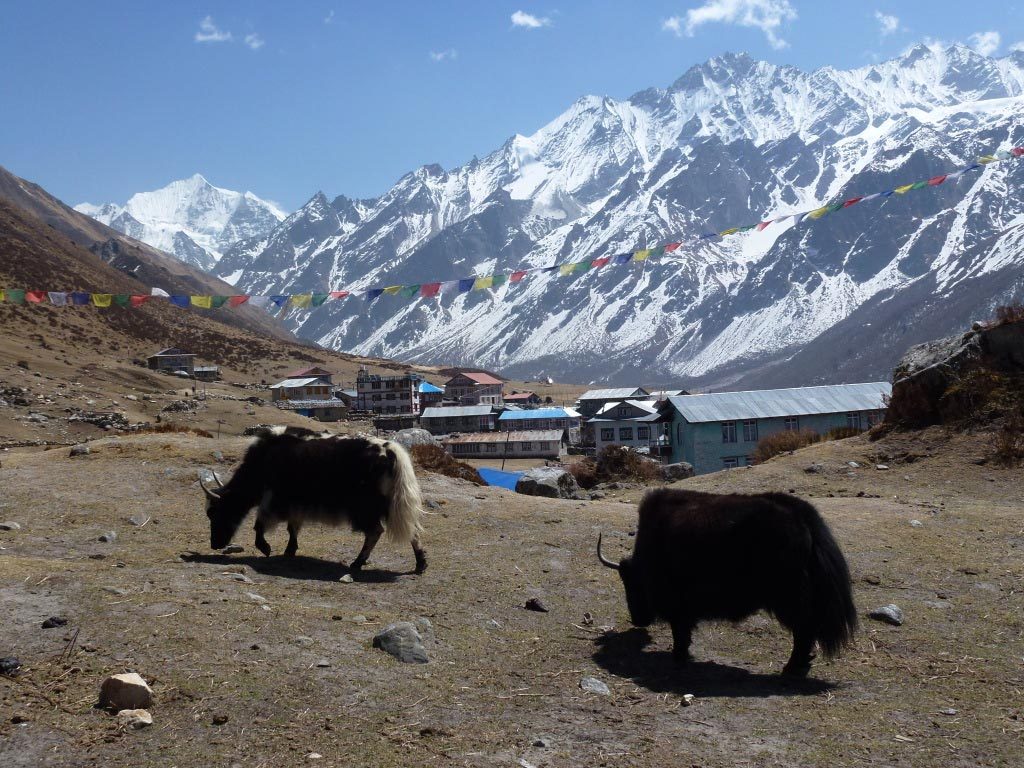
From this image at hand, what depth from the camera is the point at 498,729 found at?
19.5 ft

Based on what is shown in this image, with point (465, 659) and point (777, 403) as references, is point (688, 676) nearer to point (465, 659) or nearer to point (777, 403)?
point (465, 659)

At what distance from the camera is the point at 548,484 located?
22328mm

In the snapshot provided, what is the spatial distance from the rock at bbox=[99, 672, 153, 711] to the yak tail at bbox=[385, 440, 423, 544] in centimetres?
520

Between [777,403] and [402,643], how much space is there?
1864 inches

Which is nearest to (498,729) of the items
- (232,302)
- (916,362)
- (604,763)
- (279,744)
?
(604,763)

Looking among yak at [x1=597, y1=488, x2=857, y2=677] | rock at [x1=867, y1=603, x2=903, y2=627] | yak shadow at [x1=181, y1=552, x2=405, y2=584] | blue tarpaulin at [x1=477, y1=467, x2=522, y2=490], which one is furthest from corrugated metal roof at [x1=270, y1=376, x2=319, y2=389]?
rock at [x1=867, y1=603, x2=903, y2=627]

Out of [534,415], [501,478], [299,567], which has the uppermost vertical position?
[299,567]

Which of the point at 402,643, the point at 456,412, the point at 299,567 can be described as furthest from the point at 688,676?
the point at 456,412

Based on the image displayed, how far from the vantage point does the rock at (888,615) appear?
913 cm

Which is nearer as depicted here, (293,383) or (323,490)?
(323,490)

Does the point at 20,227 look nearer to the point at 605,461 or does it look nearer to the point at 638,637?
the point at 605,461

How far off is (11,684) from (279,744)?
1978 mm

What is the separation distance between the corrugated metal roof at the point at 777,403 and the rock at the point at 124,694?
4547 centimetres

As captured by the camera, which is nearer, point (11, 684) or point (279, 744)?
point (279, 744)
